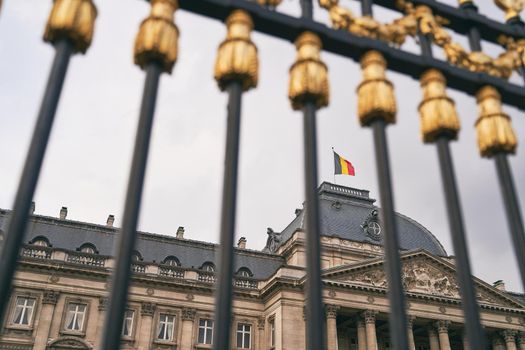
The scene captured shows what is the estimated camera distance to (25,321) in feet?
121

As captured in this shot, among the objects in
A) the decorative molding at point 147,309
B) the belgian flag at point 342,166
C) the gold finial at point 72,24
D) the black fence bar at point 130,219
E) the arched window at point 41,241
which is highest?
the belgian flag at point 342,166

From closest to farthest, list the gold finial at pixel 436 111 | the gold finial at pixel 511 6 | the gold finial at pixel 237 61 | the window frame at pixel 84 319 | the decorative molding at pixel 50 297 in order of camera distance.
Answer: the gold finial at pixel 237 61 < the gold finial at pixel 436 111 < the gold finial at pixel 511 6 < the window frame at pixel 84 319 < the decorative molding at pixel 50 297

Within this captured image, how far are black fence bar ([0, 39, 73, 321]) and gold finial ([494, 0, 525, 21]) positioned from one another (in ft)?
23.3

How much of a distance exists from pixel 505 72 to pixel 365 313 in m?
34.8

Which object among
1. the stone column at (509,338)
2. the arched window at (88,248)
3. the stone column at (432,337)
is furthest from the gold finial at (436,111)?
the stone column at (509,338)

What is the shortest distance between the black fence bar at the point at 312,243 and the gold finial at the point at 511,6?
14.9ft

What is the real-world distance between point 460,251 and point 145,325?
117 feet

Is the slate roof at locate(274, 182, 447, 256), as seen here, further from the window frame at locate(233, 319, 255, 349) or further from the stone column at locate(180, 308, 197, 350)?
the stone column at locate(180, 308, 197, 350)

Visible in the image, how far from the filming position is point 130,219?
5645 mm

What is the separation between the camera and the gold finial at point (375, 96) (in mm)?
7289

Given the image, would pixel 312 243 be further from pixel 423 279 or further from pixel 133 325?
pixel 423 279

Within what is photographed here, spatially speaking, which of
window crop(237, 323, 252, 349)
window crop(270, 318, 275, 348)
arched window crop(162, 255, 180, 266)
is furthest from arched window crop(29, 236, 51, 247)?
window crop(270, 318, 275, 348)

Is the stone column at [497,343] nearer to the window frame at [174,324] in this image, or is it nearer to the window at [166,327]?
the window frame at [174,324]

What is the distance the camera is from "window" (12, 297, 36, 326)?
3678 cm
